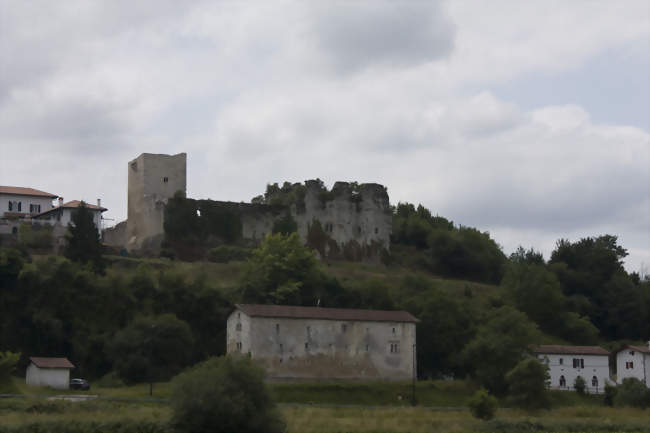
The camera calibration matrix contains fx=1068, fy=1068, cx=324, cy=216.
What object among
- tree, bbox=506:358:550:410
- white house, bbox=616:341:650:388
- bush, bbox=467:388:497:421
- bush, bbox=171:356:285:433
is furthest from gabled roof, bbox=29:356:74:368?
white house, bbox=616:341:650:388

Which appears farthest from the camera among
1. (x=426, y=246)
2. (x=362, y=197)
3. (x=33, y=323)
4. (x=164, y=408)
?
(x=426, y=246)

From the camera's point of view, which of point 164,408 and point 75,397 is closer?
point 164,408

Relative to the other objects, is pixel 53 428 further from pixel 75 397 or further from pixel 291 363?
pixel 291 363

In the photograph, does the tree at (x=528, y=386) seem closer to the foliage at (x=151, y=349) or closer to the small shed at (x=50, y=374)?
the foliage at (x=151, y=349)

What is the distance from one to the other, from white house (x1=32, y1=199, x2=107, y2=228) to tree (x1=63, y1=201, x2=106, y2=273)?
9.64 meters

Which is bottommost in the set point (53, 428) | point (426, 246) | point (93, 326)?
point (53, 428)

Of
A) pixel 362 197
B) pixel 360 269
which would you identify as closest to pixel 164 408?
pixel 360 269

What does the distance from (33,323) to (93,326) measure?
4.11m

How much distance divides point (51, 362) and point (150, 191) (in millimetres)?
30946

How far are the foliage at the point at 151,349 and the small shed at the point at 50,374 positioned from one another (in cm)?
360

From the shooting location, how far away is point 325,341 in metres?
74.0

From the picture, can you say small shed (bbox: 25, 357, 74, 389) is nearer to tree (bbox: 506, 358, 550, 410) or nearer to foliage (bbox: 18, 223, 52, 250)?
foliage (bbox: 18, 223, 52, 250)

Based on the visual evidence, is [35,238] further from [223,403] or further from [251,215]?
[223,403]

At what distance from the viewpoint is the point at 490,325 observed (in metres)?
76.4
